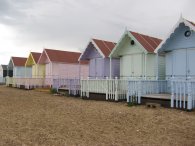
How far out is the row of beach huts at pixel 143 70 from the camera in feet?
40.6

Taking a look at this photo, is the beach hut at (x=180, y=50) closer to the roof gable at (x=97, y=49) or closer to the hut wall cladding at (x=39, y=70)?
the roof gable at (x=97, y=49)

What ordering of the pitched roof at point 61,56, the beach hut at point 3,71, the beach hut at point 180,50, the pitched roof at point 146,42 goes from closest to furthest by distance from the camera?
the beach hut at point 180,50 → the pitched roof at point 146,42 → the pitched roof at point 61,56 → the beach hut at point 3,71

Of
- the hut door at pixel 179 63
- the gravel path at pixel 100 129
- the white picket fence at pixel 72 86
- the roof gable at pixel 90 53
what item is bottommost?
the gravel path at pixel 100 129

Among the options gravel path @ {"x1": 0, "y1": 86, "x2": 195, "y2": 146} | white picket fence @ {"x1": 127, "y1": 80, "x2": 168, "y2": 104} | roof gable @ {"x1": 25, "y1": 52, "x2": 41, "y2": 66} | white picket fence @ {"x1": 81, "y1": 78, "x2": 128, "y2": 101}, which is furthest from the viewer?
roof gable @ {"x1": 25, "y1": 52, "x2": 41, "y2": 66}

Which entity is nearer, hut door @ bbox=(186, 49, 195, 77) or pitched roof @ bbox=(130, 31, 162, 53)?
hut door @ bbox=(186, 49, 195, 77)

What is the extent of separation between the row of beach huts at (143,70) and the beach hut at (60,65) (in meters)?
5.09

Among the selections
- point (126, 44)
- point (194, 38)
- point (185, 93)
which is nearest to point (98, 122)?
point (185, 93)

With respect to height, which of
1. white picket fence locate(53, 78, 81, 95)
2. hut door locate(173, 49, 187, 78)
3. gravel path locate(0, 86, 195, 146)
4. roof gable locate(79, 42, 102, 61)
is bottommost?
gravel path locate(0, 86, 195, 146)

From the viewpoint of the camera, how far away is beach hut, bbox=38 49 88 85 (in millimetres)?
26891

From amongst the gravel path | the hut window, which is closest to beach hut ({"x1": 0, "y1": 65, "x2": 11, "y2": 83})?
the gravel path

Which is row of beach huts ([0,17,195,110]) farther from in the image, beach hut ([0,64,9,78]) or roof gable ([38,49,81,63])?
beach hut ([0,64,9,78])

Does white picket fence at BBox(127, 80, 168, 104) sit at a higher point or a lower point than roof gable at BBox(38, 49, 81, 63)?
lower

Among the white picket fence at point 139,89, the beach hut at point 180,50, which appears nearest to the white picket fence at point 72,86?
the white picket fence at point 139,89

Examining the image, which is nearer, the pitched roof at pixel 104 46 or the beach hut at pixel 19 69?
the pitched roof at pixel 104 46
